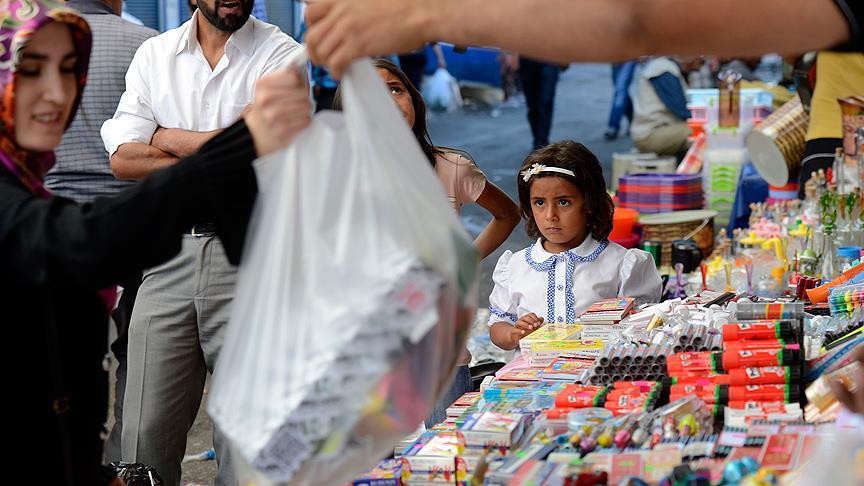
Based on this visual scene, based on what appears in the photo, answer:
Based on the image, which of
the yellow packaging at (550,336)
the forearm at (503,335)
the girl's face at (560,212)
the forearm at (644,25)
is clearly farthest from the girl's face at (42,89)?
the girl's face at (560,212)

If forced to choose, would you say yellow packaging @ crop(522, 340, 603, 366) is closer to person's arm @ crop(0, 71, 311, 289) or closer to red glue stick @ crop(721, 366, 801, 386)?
red glue stick @ crop(721, 366, 801, 386)

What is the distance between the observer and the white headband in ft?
13.5

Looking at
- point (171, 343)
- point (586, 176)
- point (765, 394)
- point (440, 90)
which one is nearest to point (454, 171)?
point (586, 176)

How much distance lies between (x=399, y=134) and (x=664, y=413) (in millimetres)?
996

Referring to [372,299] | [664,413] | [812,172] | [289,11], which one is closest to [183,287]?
[664,413]

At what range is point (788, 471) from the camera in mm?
2070

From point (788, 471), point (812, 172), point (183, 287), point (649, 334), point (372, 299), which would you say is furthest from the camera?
point (812, 172)

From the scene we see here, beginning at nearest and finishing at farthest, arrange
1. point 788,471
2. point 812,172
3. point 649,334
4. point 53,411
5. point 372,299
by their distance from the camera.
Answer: point 372,299 < point 53,411 < point 788,471 < point 649,334 < point 812,172

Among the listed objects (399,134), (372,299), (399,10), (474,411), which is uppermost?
(399,10)

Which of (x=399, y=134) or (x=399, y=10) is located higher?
(x=399, y=10)

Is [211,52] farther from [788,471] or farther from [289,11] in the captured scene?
[289,11]

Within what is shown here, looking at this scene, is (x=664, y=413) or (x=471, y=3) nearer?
(x=471, y=3)

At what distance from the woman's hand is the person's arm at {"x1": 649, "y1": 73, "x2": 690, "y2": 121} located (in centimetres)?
832

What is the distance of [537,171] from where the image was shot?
13.6 ft
